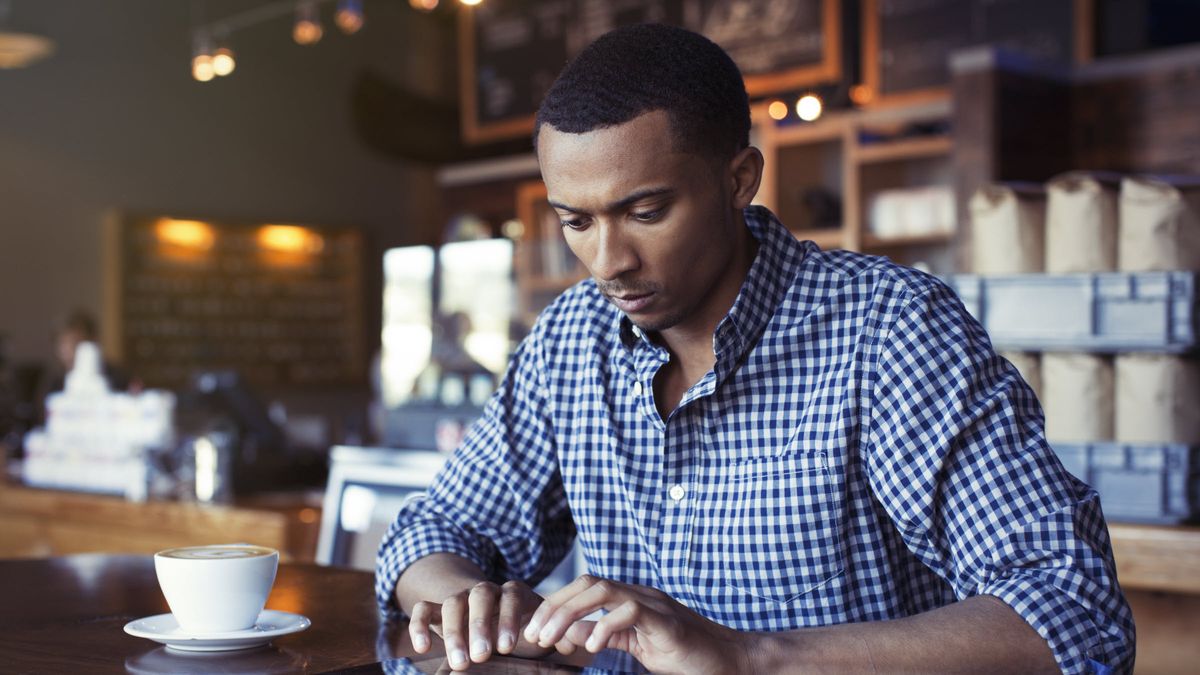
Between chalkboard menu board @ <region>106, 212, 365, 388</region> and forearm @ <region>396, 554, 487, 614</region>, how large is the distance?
19.0 ft

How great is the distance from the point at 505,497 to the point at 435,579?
192 millimetres

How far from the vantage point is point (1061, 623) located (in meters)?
1.08

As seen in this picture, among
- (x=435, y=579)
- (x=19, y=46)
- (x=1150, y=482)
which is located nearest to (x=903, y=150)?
(x=1150, y=482)

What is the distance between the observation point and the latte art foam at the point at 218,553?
1.16 m

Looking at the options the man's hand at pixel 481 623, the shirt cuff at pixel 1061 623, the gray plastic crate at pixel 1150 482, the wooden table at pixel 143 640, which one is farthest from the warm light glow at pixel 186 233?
the shirt cuff at pixel 1061 623

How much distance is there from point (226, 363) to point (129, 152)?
123 cm

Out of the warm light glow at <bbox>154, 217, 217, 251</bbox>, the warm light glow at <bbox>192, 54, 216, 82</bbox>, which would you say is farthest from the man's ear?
the warm light glow at <bbox>154, 217, 217, 251</bbox>

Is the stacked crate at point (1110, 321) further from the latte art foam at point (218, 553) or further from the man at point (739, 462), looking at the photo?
the latte art foam at point (218, 553)

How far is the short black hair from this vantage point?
4.15 feet

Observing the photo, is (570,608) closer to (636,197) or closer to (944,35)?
(636,197)

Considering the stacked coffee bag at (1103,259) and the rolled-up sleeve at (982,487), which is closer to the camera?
the rolled-up sleeve at (982,487)

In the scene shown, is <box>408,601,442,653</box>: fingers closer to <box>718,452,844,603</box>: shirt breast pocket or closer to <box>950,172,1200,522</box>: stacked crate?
<box>718,452,844,603</box>: shirt breast pocket

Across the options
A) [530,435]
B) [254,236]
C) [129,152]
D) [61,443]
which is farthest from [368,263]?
[530,435]

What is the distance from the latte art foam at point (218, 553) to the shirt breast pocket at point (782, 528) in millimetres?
455
